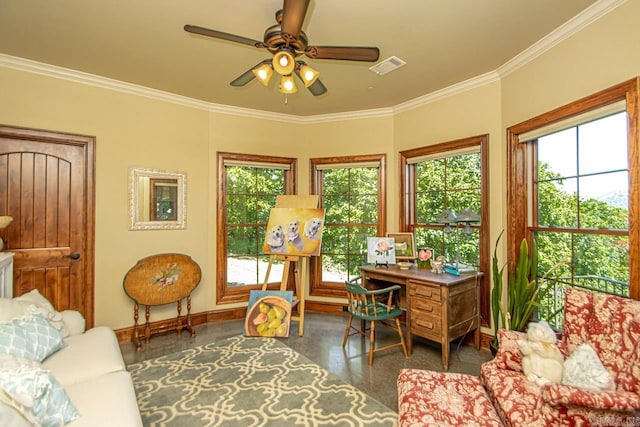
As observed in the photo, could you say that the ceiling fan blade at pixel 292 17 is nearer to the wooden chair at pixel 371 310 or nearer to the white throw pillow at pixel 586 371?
the wooden chair at pixel 371 310

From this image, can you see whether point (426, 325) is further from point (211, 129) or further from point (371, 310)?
point (211, 129)

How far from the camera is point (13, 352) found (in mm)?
1698

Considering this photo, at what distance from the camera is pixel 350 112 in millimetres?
4289

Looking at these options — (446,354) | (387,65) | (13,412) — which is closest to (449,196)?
(387,65)

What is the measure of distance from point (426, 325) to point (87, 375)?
2.59 meters

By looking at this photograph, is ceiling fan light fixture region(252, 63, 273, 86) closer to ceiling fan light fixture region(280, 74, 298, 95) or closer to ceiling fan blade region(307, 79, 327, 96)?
ceiling fan light fixture region(280, 74, 298, 95)

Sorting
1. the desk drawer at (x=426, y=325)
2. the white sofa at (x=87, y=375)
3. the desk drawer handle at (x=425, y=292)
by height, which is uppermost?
the desk drawer handle at (x=425, y=292)

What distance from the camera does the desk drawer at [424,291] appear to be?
2824 mm

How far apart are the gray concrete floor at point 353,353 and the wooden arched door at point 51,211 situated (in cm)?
90

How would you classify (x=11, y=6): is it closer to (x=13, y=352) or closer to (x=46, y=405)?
(x=13, y=352)

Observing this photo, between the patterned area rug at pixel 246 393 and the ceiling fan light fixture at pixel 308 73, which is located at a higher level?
the ceiling fan light fixture at pixel 308 73

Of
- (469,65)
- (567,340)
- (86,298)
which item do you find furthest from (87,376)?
(469,65)

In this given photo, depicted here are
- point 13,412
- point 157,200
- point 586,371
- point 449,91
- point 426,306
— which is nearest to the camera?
point 13,412

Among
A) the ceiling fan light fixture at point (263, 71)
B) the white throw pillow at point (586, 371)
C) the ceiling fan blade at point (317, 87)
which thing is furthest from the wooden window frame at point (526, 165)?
the ceiling fan light fixture at point (263, 71)
